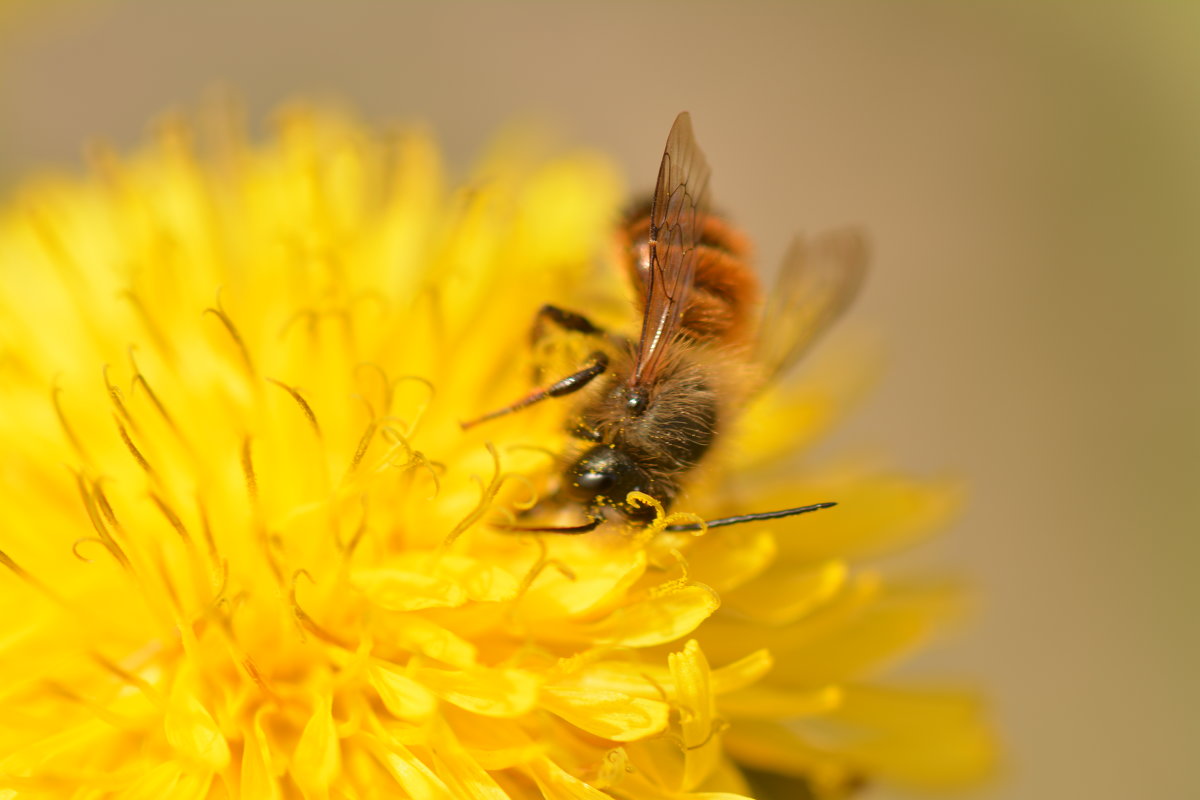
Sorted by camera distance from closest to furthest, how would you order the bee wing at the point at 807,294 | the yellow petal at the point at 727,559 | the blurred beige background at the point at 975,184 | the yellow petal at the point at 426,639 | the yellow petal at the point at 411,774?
1. the yellow petal at the point at 411,774
2. the yellow petal at the point at 426,639
3. the yellow petal at the point at 727,559
4. the bee wing at the point at 807,294
5. the blurred beige background at the point at 975,184

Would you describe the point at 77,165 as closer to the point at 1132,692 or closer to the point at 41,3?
the point at 41,3

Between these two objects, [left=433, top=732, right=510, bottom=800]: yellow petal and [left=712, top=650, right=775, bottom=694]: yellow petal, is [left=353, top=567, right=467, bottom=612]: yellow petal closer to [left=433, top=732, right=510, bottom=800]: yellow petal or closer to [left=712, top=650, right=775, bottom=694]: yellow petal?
[left=433, top=732, right=510, bottom=800]: yellow petal

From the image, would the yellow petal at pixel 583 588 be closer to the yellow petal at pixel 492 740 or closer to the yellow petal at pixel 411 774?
the yellow petal at pixel 492 740

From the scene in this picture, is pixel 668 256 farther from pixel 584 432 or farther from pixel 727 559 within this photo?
pixel 727 559

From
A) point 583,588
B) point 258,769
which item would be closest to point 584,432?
point 583,588

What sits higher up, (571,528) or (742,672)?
(571,528)

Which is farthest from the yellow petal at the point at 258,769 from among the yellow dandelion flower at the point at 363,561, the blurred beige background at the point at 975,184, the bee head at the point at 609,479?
the blurred beige background at the point at 975,184

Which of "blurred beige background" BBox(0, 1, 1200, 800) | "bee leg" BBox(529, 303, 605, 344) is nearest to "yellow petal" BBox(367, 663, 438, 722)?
"bee leg" BBox(529, 303, 605, 344)
